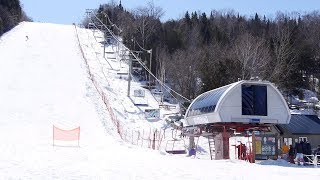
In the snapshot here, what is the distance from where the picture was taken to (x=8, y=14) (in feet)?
266

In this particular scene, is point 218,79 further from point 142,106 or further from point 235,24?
point 235,24

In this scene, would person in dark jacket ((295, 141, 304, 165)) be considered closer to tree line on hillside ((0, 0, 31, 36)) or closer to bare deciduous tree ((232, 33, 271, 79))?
bare deciduous tree ((232, 33, 271, 79))

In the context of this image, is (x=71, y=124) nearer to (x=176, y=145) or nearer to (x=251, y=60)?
(x=176, y=145)

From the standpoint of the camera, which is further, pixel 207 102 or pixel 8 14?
pixel 8 14

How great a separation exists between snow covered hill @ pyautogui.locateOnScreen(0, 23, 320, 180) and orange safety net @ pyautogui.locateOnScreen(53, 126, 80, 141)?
1.03 feet

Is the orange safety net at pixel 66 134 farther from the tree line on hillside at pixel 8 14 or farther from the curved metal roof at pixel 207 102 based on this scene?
the tree line on hillside at pixel 8 14

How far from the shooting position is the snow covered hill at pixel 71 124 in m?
14.2

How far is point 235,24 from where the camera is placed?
3627 inches

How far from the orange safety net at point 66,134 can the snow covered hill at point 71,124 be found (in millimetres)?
314

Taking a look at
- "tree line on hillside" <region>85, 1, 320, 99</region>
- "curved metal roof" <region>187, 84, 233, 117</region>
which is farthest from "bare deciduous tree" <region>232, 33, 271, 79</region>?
"curved metal roof" <region>187, 84, 233, 117</region>

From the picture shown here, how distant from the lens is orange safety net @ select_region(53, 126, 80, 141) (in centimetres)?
2276

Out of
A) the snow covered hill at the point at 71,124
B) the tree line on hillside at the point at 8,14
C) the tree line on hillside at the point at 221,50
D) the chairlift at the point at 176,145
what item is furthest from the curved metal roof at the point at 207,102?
the tree line on hillside at the point at 8,14

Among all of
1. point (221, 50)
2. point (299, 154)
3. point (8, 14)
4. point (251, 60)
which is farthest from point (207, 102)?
point (8, 14)

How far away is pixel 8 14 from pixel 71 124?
59964 mm
